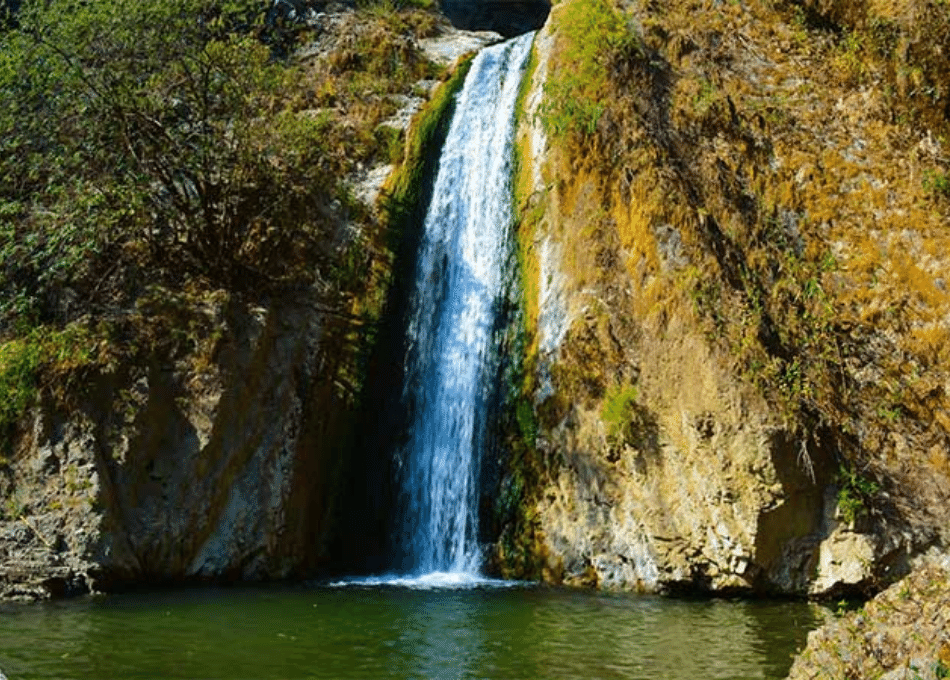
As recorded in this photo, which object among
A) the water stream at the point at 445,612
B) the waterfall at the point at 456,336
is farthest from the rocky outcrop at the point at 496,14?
the water stream at the point at 445,612

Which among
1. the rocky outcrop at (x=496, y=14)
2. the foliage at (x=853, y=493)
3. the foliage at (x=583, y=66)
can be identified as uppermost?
the rocky outcrop at (x=496, y=14)

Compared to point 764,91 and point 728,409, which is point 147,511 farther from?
point 764,91

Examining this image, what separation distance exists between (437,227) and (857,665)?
1321 cm

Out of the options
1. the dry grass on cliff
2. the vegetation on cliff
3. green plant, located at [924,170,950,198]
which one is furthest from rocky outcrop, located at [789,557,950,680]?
green plant, located at [924,170,950,198]

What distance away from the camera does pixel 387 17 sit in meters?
23.8

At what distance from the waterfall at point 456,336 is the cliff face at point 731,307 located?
61 cm

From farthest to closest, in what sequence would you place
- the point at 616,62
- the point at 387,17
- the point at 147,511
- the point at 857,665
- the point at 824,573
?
1. the point at 387,17
2. the point at 616,62
3. the point at 147,511
4. the point at 824,573
5. the point at 857,665

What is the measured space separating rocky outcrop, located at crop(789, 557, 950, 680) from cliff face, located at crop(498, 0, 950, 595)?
7120 millimetres

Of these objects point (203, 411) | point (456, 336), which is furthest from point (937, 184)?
point (203, 411)

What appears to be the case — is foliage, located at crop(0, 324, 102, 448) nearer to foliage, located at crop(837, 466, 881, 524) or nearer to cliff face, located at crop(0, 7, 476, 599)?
cliff face, located at crop(0, 7, 476, 599)

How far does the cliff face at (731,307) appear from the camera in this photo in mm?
13109

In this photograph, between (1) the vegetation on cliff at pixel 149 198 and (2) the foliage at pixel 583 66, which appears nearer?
(1) the vegetation on cliff at pixel 149 198

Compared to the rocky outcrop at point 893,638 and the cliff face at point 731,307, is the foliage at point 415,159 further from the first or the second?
the rocky outcrop at point 893,638

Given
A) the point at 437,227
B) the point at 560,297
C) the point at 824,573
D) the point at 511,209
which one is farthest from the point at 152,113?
the point at 824,573
